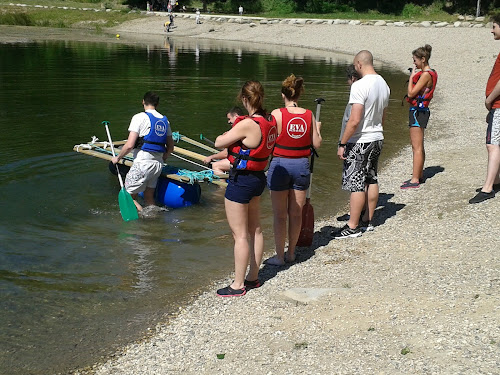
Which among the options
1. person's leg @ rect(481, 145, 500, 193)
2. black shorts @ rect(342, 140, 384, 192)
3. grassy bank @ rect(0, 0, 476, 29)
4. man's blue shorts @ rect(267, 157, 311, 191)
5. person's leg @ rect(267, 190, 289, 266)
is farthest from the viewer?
grassy bank @ rect(0, 0, 476, 29)

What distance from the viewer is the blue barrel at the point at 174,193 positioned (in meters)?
9.70

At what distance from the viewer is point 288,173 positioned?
22.1ft

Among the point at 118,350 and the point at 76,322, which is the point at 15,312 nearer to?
the point at 76,322

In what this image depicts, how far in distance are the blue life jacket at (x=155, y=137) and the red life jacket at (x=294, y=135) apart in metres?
2.77

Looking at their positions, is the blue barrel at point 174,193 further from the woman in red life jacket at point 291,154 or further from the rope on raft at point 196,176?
the woman in red life jacket at point 291,154

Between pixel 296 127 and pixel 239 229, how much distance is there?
4.18 ft

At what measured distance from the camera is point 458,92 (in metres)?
21.4

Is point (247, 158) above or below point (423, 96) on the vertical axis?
below

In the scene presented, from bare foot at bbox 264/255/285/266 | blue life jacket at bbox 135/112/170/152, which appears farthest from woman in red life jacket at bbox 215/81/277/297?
blue life jacket at bbox 135/112/170/152

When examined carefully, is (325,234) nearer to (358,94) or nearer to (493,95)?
(358,94)

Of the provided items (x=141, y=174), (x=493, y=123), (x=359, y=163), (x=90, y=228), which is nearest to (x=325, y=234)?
(x=359, y=163)

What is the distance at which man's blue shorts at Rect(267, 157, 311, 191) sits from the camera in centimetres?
671

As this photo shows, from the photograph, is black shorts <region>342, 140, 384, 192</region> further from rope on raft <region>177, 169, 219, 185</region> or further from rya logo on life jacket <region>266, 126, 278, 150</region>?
rope on raft <region>177, 169, 219, 185</region>

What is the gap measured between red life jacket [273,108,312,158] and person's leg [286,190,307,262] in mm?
447
